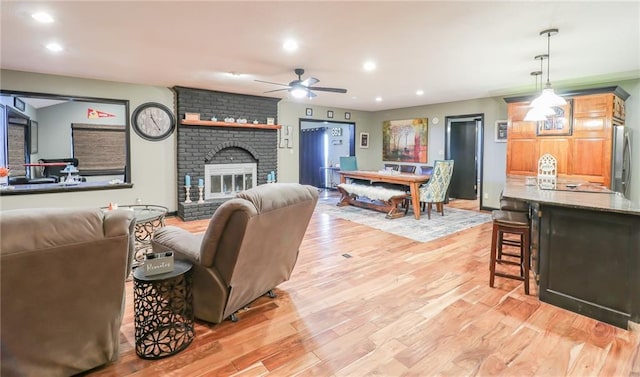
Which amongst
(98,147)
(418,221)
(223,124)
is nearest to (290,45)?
(223,124)

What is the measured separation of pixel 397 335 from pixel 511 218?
1546 millimetres

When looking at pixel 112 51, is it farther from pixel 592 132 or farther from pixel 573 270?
pixel 592 132

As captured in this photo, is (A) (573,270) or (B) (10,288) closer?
(B) (10,288)

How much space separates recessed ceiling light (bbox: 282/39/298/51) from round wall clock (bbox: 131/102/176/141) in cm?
333

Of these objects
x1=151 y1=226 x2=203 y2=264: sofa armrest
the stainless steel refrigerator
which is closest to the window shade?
x1=151 y1=226 x2=203 y2=264: sofa armrest

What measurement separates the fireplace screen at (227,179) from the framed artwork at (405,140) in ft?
12.3

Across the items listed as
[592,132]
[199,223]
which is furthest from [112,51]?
[592,132]

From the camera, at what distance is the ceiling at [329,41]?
103 inches

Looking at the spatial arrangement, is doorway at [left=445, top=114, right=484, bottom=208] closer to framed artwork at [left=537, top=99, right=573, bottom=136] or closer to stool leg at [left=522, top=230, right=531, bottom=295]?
framed artwork at [left=537, top=99, right=573, bottom=136]

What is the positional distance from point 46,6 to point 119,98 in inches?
122

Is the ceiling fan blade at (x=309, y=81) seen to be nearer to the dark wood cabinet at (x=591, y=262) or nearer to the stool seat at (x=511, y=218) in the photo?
the stool seat at (x=511, y=218)

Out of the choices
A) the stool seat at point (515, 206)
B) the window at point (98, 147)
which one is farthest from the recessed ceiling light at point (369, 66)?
the window at point (98, 147)

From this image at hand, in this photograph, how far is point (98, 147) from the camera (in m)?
7.67

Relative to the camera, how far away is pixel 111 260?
61.8 inches
